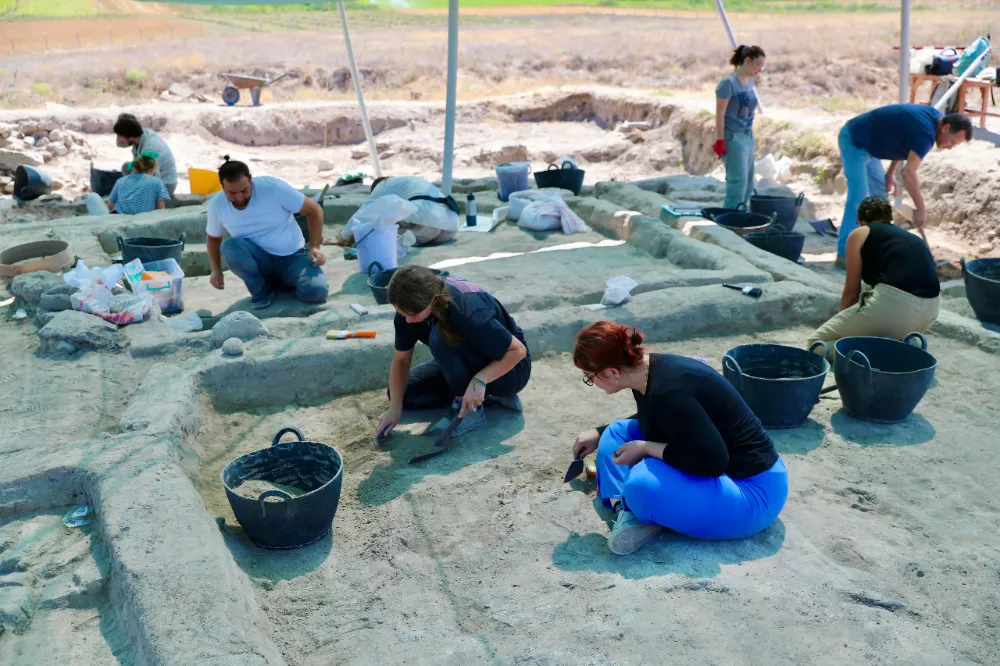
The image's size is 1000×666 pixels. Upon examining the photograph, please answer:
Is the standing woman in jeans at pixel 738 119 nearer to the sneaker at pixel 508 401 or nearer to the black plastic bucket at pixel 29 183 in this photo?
the sneaker at pixel 508 401

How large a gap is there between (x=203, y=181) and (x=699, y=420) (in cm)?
813

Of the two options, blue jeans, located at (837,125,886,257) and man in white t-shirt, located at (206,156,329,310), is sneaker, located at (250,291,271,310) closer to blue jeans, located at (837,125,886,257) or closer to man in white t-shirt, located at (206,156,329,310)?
man in white t-shirt, located at (206,156,329,310)

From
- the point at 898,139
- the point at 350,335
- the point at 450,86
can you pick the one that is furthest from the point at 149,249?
the point at 898,139

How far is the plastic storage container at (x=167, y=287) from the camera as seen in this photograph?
5766mm

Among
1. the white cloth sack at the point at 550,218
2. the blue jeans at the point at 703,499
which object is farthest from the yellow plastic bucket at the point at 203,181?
the blue jeans at the point at 703,499

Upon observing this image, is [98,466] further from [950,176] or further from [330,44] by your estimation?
[330,44]

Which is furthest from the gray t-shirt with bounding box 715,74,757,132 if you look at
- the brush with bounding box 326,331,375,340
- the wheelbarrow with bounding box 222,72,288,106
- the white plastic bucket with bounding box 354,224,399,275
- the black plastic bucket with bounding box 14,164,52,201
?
the wheelbarrow with bounding box 222,72,288,106

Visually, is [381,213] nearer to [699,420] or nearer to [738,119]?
[738,119]

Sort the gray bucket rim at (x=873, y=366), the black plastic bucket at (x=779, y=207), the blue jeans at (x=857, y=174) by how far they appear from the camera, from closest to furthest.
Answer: the gray bucket rim at (x=873, y=366) → the blue jeans at (x=857, y=174) → the black plastic bucket at (x=779, y=207)

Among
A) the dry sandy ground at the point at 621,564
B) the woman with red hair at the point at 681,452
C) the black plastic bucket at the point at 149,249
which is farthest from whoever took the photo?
the black plastic bucket at the point at 149,249

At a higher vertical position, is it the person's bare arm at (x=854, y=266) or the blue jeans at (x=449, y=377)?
the person's bare arm at (x=854, y=266)

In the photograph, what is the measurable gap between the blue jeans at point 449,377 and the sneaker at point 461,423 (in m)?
0.09

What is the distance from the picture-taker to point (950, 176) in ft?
33.1

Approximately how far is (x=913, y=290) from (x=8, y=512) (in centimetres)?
453
